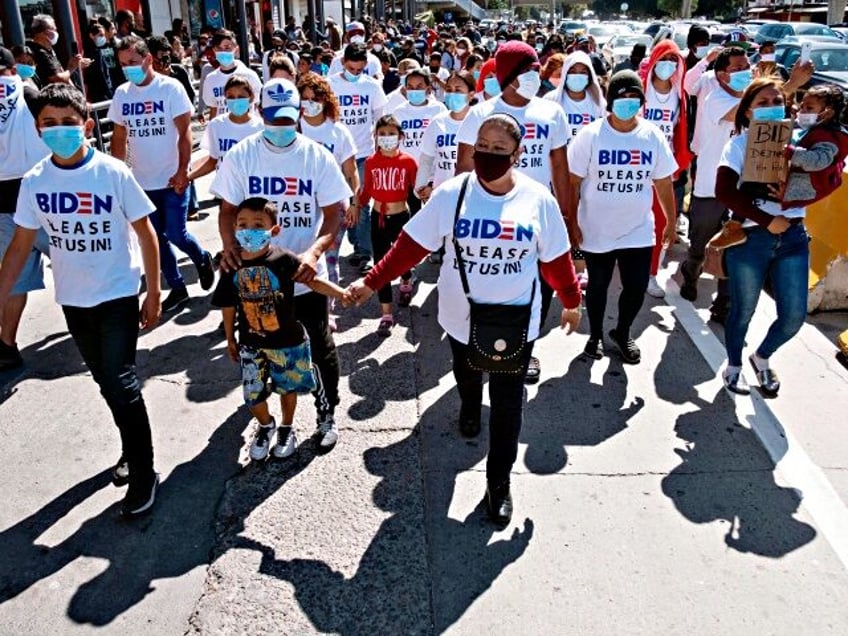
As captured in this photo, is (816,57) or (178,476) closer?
(178,476)

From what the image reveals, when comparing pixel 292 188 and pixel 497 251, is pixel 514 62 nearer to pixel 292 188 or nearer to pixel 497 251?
pixel 292 188

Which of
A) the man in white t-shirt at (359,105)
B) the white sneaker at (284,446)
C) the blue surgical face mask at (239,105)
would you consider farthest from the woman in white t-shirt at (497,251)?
the man in white t-shirt at (359,105)

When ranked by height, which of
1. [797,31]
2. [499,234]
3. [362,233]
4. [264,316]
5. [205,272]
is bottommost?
[205,272]

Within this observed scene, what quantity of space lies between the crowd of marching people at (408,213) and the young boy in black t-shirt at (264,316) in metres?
0.01

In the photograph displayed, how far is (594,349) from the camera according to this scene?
17.7ft

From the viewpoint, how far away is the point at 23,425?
4.54 metres

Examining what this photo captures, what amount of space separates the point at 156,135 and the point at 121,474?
119 inches

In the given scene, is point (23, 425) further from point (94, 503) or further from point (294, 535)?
point (294, 535)

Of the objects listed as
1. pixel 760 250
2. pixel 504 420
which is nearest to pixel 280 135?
pixel 504 420

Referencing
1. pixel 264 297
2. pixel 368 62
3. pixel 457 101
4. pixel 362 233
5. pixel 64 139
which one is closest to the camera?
pixel 64 139

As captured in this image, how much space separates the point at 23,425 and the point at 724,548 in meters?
3.97

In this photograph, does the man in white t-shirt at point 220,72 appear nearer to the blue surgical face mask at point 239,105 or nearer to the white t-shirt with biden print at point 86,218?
the blue surgical face mask at point 239,105

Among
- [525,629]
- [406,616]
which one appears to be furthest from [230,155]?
[525,629]

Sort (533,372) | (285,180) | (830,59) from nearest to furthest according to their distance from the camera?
(285,180), (533,372), (830,59)
